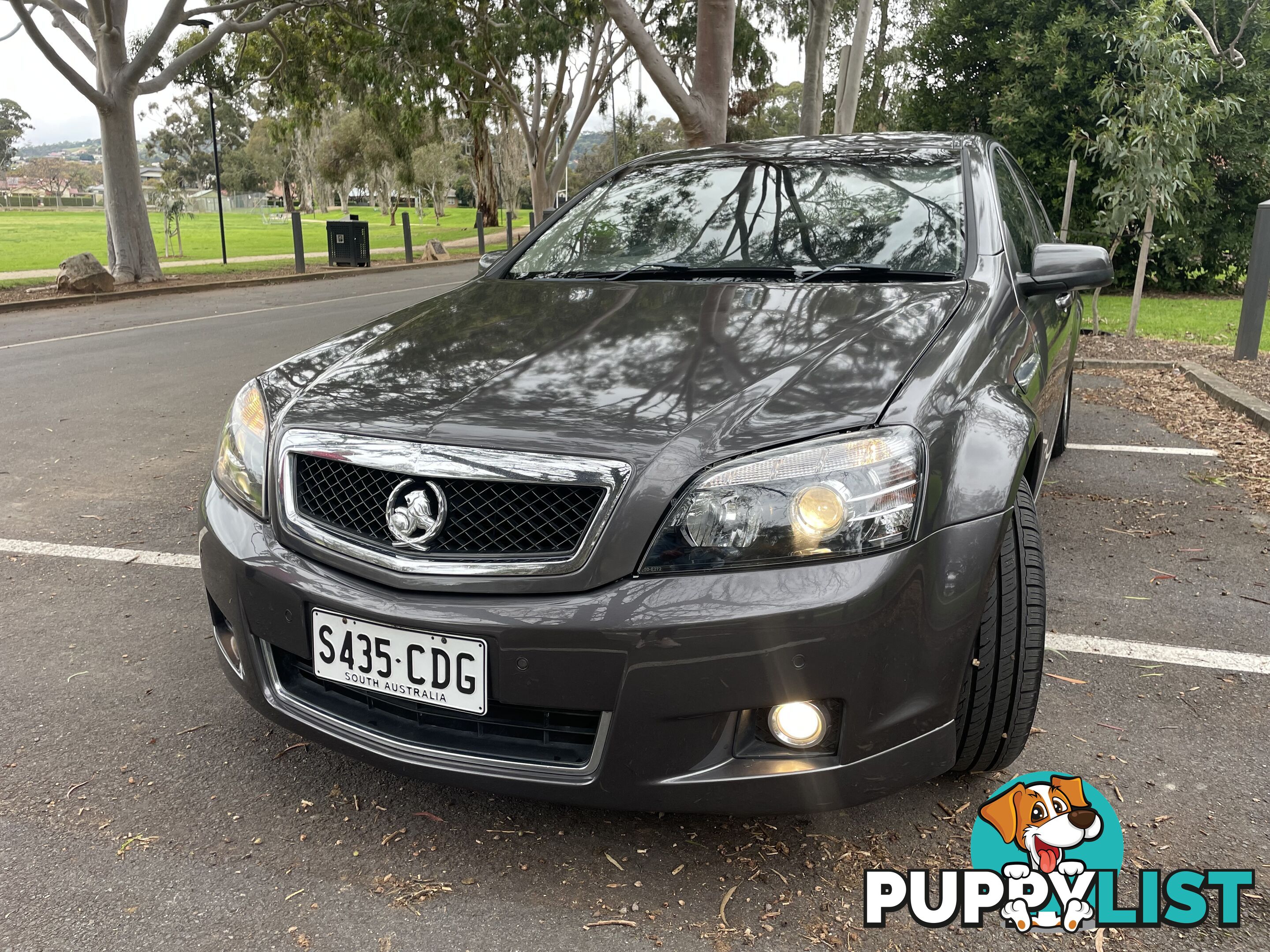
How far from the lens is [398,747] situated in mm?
1948

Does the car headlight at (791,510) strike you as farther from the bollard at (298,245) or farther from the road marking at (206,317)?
the bollard at (298,245)

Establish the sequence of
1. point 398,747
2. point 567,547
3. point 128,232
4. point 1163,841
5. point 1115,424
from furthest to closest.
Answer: point 128,232
point 1115,424
point 1163,841
point 398,747
point 567,547

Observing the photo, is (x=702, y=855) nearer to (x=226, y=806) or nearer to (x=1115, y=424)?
(x=226, y=806)

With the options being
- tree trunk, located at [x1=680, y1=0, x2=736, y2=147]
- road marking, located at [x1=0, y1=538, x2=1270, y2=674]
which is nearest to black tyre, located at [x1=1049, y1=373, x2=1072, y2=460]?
road marking, located at [x1=0, y1=538, x2=1270, y2=674]

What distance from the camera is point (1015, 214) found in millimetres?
3498

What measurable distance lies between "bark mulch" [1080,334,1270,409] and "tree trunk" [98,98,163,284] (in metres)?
13.7

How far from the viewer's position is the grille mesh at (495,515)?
1845 millimetres

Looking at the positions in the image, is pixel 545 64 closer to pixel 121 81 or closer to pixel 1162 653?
pixel 121 81

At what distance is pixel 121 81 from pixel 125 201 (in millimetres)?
1758

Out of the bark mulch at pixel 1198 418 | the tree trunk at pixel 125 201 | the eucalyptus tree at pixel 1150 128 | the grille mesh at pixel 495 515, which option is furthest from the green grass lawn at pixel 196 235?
the grille mesh at pixel 495 515

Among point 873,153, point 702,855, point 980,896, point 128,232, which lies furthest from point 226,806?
point 128,232

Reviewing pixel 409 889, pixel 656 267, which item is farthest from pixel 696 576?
pixel 656 267

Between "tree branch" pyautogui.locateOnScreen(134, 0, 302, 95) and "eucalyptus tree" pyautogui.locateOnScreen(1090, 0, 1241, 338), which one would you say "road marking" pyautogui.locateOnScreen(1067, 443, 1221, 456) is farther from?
"tree branch" pyautogui.locateOnScreen(134, 0, 302, 95)

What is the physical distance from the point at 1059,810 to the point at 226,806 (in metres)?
1.84
